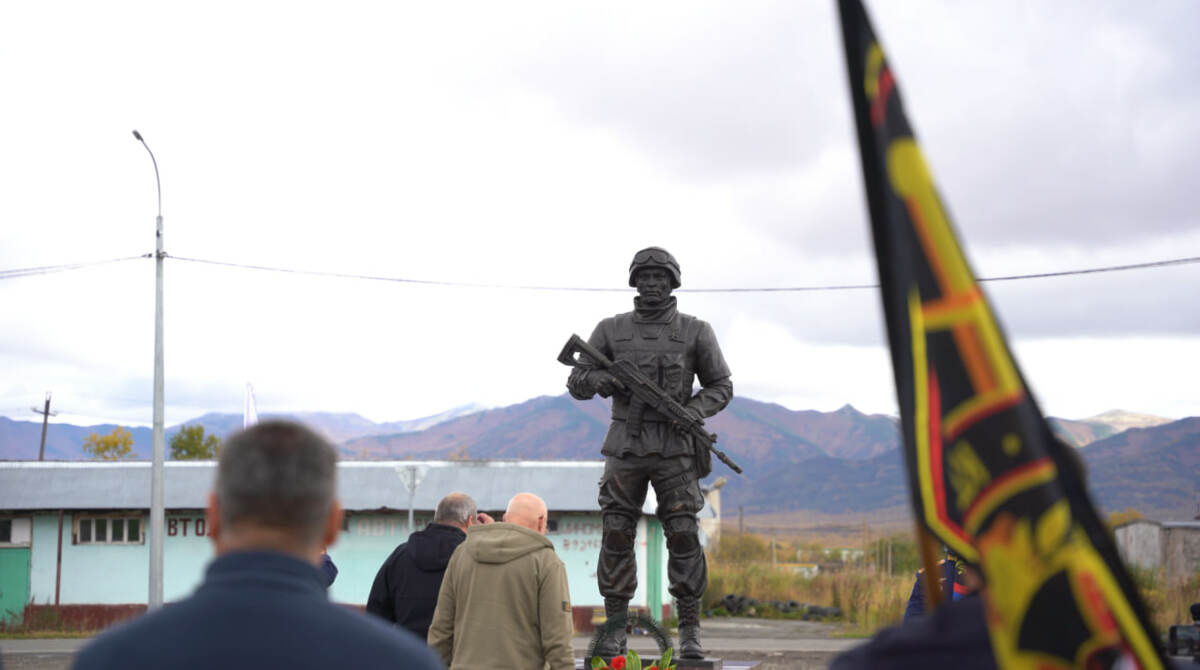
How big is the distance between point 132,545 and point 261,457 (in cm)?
2713

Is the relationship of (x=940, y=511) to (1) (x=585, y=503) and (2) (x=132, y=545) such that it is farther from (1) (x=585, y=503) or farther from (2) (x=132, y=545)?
(2) (x=132, y=545)

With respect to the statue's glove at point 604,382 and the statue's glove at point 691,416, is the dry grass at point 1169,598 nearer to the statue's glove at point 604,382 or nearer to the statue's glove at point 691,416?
the statue's glove at point 691,416

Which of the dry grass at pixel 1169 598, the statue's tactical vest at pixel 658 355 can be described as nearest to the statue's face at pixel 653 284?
the statue's tactical vest at pixel 658 355

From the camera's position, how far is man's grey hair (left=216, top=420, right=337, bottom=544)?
7.14ft

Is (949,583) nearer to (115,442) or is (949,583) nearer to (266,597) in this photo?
(266,597)

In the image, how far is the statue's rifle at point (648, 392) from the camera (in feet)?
28.0

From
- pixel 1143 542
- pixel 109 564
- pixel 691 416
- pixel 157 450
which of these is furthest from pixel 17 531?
pixel 1143 542

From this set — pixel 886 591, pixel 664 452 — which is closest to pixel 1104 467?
pixel 886 591

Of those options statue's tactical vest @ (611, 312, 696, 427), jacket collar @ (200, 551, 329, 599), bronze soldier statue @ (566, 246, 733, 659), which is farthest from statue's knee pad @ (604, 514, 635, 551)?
jacket collar @ (200, 551, 329, 599)

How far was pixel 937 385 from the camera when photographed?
2.10m

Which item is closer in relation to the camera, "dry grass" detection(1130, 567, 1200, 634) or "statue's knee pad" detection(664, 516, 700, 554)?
"statue's knee pad" detection(664, 516, 700, 554)

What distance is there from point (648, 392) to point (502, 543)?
352 centimetres

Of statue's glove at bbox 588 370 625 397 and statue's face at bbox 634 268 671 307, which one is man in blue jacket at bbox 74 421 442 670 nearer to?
statue's glove at bbox 588 370 625 397

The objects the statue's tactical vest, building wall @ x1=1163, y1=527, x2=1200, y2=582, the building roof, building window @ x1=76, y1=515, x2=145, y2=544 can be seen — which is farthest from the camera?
building wall @ x1=1163, y1=527, x2=1200, y2=582
